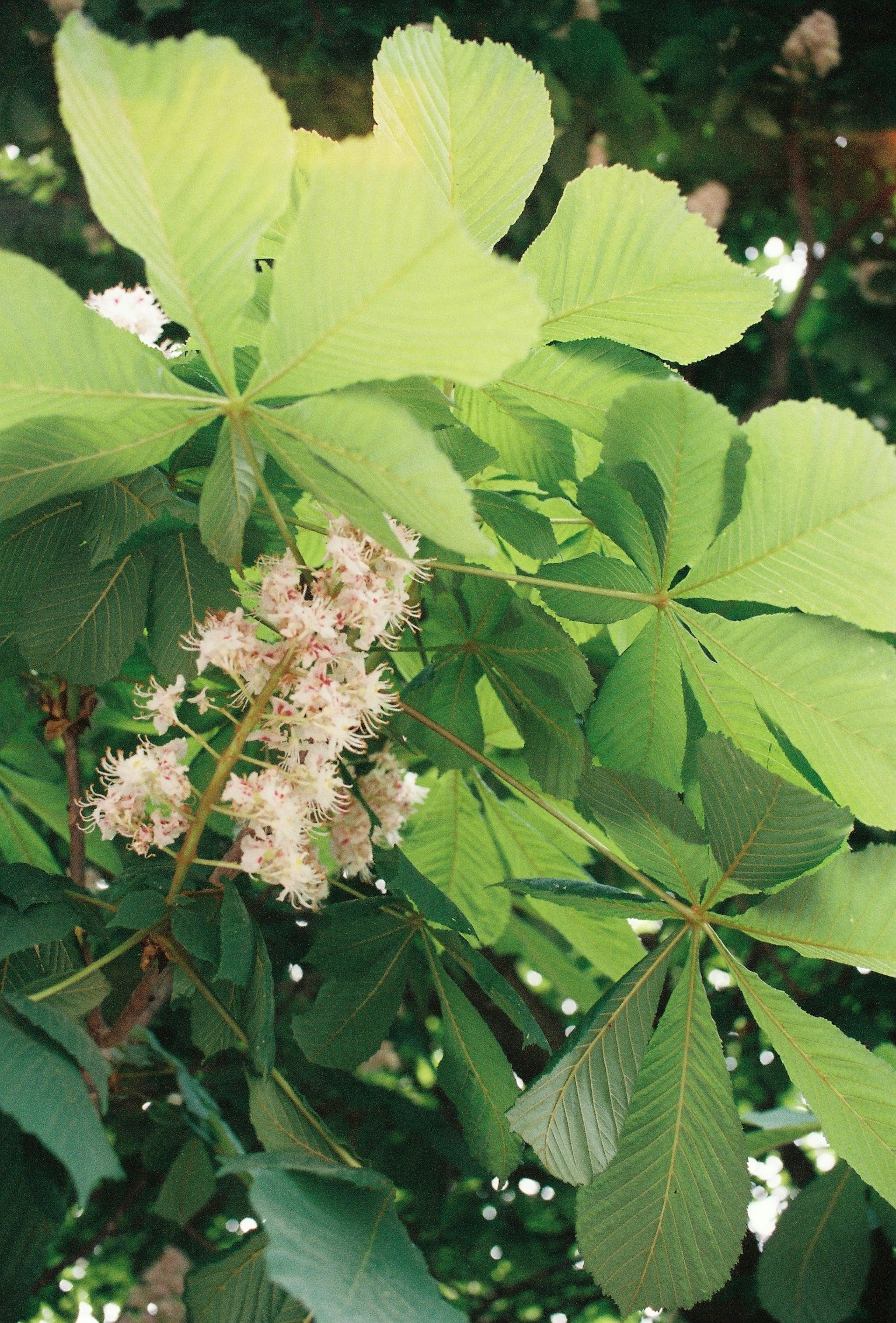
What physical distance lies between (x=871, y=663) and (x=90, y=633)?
51cm

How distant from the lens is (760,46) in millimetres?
2332

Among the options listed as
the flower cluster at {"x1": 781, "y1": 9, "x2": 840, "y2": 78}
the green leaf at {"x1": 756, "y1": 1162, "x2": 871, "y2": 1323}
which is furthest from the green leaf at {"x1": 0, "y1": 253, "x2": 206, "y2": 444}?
the flower cluster at {"x1": 781, "y1": 9, "x2": 840, "y2": 78}

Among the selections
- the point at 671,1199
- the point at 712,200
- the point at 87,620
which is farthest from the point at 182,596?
the point at 712,200

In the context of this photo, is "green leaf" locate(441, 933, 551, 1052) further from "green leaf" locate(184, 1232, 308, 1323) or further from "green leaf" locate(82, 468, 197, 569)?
"green leaf" locate(82, 468, 197, 569)

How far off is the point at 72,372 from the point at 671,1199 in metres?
0.57

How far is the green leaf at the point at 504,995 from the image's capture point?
635mm

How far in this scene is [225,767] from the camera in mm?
587

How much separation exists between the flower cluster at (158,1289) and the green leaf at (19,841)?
3.87 ft

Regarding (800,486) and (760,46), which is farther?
(760,46)

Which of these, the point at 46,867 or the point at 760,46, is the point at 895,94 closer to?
the point at 760,46

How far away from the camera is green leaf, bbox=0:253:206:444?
469 mm

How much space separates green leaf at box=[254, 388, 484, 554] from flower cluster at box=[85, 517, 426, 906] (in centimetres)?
7

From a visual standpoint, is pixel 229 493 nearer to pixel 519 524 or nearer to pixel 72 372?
pixel 72 372

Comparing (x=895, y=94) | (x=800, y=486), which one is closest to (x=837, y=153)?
(x=895, y=94)
